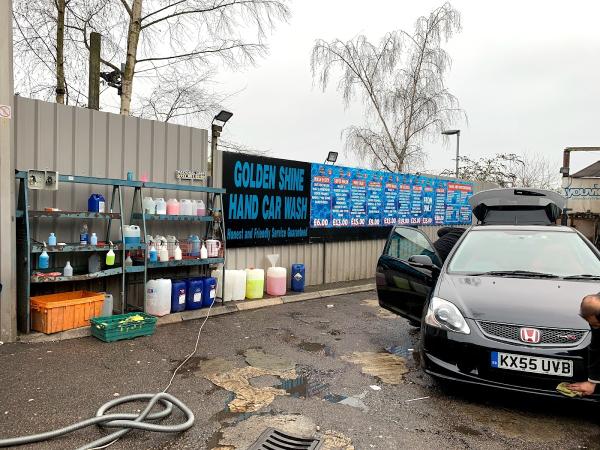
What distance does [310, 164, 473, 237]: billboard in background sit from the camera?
30.6 ft

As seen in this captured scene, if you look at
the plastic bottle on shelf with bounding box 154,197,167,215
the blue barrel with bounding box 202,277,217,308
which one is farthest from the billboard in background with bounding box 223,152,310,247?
the plastic bottle on shelf with bounding box 154,197,167,215

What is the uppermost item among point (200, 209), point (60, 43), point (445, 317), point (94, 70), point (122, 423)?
point (60, 43)

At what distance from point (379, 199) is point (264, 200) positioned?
11.6 ft

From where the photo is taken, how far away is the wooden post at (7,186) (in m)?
4.94

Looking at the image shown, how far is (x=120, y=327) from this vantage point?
5.36 meters

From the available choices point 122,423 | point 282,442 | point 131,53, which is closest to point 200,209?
point 122,423

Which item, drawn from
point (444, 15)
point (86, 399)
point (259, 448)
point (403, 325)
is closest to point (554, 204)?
point (403, 325)

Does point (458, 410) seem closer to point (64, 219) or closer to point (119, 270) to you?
point (119, 270)

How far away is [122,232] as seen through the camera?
5879 mm

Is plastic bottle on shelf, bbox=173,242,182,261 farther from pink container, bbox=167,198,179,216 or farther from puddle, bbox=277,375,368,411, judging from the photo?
puddle, bbox=277,375,368,411

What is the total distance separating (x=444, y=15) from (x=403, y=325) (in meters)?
13.7

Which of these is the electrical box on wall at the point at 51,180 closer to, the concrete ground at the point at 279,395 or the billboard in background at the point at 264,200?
the concrete ground at the point at 279,395

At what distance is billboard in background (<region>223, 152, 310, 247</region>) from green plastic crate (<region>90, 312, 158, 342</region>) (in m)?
2.32

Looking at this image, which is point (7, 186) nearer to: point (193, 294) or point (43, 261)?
point (43, 261)
